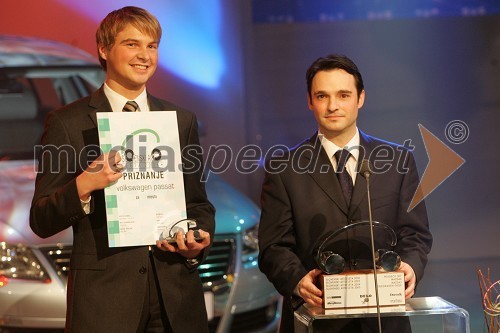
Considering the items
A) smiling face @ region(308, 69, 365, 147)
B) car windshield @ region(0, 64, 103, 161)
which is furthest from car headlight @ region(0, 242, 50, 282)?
smiling face @ region(308, 69, 365, 147)

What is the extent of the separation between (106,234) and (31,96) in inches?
104

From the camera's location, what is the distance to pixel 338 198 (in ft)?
9.64

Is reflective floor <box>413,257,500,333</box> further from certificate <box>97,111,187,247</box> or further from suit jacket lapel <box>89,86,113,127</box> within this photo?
suit jacket lapel <box>89,86,113,127</box>

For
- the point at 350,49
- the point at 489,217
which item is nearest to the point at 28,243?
the point at 350,49

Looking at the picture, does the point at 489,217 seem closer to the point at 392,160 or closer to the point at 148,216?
the point at 392,160

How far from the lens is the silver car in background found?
4051 millimetres

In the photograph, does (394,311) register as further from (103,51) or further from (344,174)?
(103,51)

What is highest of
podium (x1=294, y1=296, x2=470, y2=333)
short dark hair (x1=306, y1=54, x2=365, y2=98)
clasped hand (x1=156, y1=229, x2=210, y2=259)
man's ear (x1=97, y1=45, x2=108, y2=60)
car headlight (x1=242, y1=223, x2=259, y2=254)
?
man's ear (x1=97, y1=45, x2=108, y2=60)

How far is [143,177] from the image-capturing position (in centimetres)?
275

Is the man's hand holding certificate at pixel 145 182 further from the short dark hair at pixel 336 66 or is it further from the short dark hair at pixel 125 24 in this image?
the short dark hair at pixel 336 66

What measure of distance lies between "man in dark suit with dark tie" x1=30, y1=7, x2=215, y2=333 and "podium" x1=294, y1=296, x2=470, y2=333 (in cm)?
45

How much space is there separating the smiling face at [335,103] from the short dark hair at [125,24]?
2.02 feet

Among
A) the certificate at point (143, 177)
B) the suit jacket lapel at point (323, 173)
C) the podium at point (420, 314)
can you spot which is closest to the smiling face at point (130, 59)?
the certificate at point (143, 177)
